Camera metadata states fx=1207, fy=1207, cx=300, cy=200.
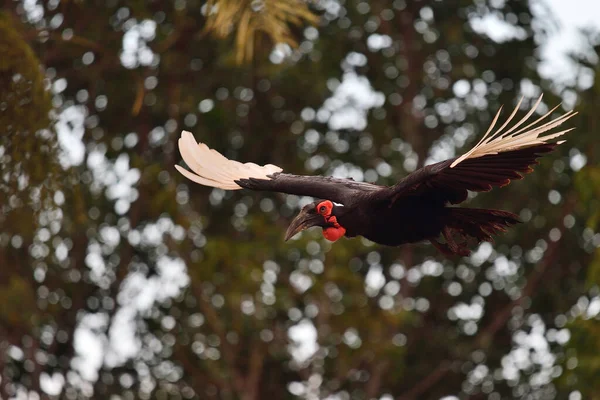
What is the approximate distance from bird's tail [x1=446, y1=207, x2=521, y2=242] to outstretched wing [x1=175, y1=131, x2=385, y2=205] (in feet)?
1.12

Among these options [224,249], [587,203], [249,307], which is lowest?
[249,307]

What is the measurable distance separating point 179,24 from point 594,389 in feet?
17.3

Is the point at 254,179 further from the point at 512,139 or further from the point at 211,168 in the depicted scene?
the point at 512,139

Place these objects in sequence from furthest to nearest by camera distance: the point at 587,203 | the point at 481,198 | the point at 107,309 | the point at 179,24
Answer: the point at 107,309
the point at 481,198
the point at 179,24
the point at 587,203

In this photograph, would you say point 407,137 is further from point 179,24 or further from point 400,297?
point 179,24

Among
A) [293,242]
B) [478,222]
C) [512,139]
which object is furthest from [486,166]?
[293,242]

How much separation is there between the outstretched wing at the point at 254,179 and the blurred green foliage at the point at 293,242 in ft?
19.9

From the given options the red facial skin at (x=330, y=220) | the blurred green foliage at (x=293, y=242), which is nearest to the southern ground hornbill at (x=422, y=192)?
the red facial skin at (x=330, y=220)

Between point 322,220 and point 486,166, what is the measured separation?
39.0 inches

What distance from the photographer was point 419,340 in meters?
14.4

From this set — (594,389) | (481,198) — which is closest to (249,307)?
(481,198)

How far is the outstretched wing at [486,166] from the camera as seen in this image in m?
4.21

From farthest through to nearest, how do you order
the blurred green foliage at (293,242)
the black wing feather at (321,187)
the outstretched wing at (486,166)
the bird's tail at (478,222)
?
the blurred green foliage at (293,242)
the black wing feather at (321,187)
the bird's tail at (478,222)
the outstretched wing at (486,166)

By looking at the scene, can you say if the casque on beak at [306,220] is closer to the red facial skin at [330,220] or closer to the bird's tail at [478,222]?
the red facial skin at [330,220]
